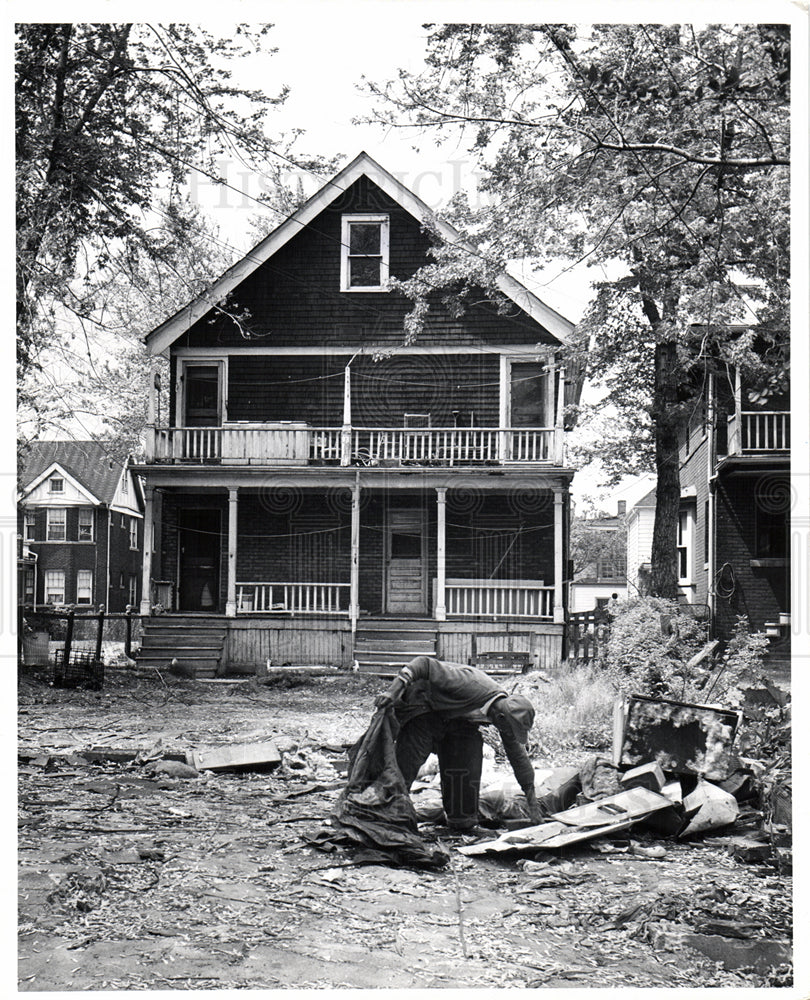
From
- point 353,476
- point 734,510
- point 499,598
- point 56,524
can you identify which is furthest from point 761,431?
point 56,524

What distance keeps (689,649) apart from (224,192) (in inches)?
187

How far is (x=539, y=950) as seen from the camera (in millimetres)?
3920

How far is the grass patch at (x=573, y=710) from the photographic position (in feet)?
22.0

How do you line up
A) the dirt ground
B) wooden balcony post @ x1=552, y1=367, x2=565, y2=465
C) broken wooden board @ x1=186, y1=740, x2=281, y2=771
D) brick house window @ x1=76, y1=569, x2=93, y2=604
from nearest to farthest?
the dirt ground, broken wooden board @ x1=186, y1=740, x2=281, y2=771, brick house window @ x1=76, y1=569, x2=93, y2=604, wooden balcony post @ x1=552, y1=367, x2=565, y2=465

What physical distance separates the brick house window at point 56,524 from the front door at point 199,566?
1.89 m

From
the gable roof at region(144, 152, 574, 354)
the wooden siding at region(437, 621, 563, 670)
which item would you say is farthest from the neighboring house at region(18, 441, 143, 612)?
the wooden siding at region(437, 621, 563, 670)

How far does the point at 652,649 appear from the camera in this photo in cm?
670

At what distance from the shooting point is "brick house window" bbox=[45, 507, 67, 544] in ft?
16.7

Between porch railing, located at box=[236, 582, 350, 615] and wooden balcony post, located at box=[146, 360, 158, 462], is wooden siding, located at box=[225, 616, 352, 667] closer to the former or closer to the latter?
porch railing, located at box=[236, 582, 350, 615]

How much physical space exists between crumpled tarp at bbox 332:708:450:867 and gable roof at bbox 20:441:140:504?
2.33 meters

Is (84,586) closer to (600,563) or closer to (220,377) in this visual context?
(220,377)

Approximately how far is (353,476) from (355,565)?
0.85m

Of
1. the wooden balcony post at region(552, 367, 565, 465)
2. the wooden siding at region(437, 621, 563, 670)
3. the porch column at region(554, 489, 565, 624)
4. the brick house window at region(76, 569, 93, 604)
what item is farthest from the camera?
the wooden balcony post at region(552, 367, 565, 465)

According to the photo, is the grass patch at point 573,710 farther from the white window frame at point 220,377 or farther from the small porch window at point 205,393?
the small porch window at point 205,393
